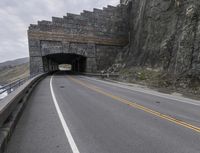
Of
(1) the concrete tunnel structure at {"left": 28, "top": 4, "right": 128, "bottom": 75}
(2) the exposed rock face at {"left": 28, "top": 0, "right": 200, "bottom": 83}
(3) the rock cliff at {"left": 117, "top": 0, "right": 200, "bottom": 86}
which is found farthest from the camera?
(1) the concrete tunnel structure at {"left": 28, "top": 4, "right": 128, "bottom": 75}

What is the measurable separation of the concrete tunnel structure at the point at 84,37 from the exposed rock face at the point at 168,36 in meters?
4.87

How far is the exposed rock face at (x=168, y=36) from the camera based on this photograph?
1856 centimetres

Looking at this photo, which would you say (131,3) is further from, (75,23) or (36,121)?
(36,121)

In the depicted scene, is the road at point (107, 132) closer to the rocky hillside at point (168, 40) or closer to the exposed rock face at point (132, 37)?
the rocky hillside at point (168, 40)

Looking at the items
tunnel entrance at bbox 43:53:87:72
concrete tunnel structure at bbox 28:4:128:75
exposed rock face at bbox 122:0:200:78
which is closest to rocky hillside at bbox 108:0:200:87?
exposed rock face at bbox 122:0:200:78

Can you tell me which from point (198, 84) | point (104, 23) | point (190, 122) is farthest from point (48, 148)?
point (104, 23)

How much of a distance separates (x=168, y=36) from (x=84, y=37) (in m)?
18.7

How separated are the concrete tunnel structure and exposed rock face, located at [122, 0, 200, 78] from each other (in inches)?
192

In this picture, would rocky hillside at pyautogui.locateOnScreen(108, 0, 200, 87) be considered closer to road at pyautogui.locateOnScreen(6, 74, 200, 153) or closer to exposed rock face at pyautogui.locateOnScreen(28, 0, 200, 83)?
exposed rock face at pyautogui.locateOnScreen(28, 0, 200, 83)

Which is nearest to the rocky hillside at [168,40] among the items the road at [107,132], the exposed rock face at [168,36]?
the exposed rock face at [168,36]

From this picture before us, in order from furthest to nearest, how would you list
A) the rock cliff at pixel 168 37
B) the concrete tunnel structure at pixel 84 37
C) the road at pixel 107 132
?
1. the concrete tunnel structure at pixel 84 37
2. the rock cliff at pixel 168 37
3. the road at pixel 107 132

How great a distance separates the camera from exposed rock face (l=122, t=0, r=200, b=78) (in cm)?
1856

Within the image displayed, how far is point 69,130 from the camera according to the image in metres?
6.09

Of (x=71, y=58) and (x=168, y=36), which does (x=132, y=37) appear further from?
(x=71, y=58)
